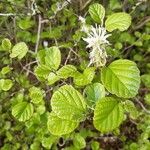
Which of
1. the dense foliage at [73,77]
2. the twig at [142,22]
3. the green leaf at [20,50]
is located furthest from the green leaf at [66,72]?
the twig at [142,22]

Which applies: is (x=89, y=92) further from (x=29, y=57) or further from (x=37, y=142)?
(x=29, y=57)

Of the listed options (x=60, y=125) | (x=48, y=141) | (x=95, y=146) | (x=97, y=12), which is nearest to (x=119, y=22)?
(x=97, y=12)

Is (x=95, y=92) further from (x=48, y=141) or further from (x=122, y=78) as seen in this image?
(x=48, y=141)

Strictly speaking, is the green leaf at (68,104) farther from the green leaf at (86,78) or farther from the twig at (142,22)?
the twig at (142,22)

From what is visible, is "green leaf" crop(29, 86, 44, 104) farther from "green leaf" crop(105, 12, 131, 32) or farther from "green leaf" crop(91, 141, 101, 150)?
"green leaf" crop(91, 141, 101, 150)

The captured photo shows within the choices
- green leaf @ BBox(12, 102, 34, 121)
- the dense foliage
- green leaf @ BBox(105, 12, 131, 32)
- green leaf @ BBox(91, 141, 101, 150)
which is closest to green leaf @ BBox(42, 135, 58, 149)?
the dense foliage

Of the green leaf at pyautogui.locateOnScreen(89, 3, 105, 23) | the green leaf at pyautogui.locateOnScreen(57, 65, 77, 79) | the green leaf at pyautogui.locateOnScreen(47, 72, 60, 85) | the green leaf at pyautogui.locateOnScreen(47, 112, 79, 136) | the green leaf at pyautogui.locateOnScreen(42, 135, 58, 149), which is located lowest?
the green leaf at pyautogui.locateOnScreen(42, 135, 58, 149)

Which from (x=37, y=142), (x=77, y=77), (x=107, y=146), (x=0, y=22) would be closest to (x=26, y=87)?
(x=37, y=142)

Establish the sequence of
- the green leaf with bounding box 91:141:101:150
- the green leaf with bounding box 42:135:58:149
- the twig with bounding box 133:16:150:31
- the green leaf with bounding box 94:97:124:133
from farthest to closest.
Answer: the twig with bounding box 133:16:150:31 < the green leaf with bounding box 91:141:101:150 < the green leaf with bounding box 42:135:58:149 < the green leaf with bounding box 94:97:124:133
